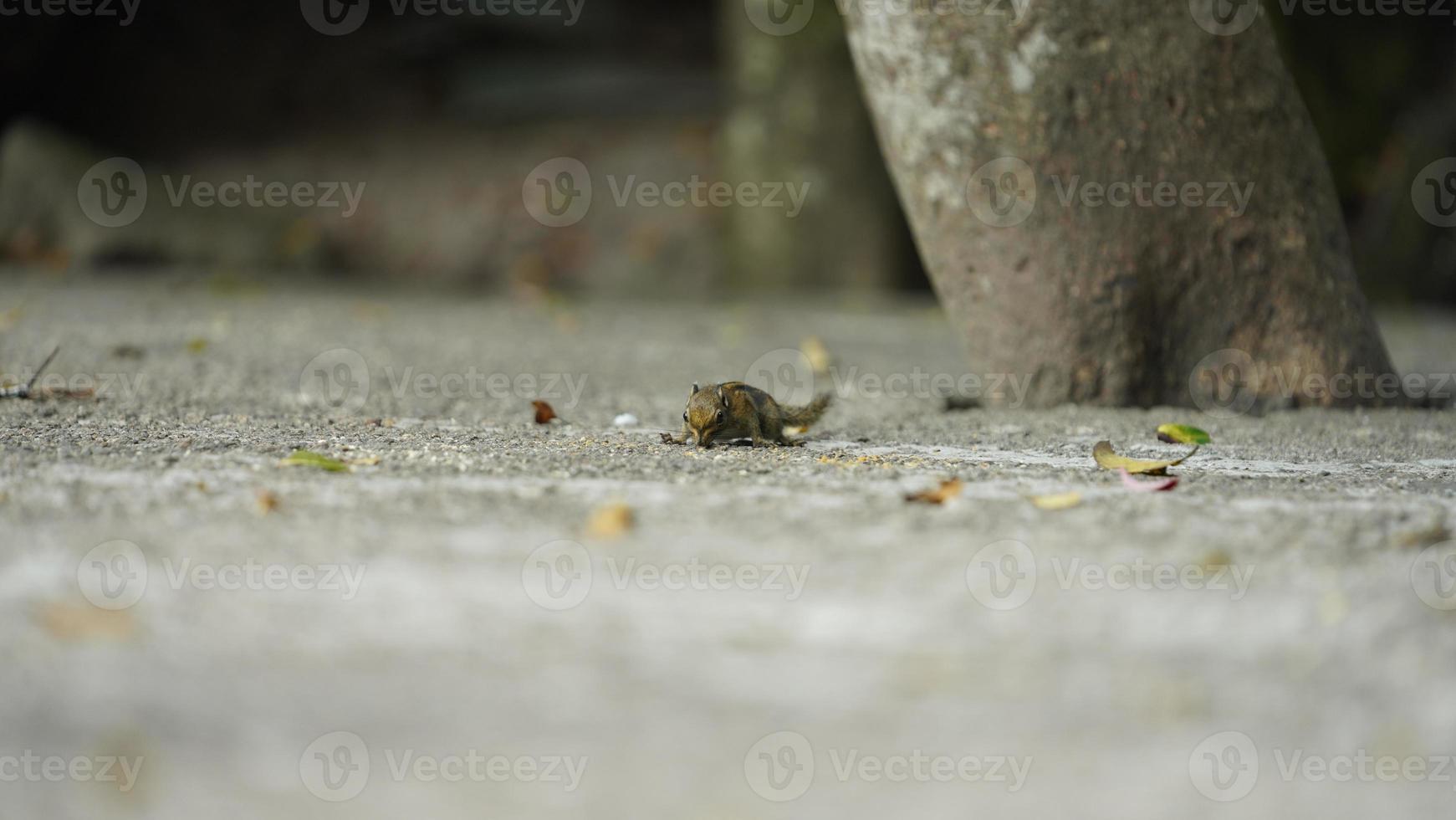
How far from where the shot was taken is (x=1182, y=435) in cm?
329

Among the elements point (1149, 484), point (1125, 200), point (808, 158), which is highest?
point (808, 158)

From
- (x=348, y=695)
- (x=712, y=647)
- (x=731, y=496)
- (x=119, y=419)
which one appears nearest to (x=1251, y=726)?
(x=712, y=647)

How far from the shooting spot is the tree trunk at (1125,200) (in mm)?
3609

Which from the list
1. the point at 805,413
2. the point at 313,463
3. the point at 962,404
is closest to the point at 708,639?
the point at 313,463

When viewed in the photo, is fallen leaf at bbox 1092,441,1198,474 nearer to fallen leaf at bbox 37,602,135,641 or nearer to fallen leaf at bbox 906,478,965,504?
fallen leaf at bbox 906,478,965,504

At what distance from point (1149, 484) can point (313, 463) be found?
5.27 ft

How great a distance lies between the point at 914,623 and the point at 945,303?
7.24ft

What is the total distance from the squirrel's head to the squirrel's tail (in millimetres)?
330

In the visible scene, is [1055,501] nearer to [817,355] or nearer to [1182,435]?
[1182,435]

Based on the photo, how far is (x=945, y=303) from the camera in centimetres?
402

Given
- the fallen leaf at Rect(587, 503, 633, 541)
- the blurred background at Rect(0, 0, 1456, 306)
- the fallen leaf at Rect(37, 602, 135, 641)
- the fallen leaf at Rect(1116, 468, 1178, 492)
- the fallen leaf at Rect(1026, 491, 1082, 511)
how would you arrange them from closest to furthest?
the fallen leaf at Rect(37, 602, 135, 641) → the fallen leaf at Rect(587, 503, 633, 541) → the fallen leaf at Rect(1026, 491, 1082, 511) → the fallen leaf at Rect(1116, 468, 1178, 492) → the blurred background at Rect(0, 0, 1456, 306)

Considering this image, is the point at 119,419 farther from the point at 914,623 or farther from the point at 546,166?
the point at 546,166

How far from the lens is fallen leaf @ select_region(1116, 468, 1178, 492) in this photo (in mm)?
2553

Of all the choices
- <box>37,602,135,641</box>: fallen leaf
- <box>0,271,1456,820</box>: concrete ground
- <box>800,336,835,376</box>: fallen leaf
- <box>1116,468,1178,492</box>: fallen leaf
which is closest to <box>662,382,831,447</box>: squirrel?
<box>0,271,1456,820</box>: concrete ground
